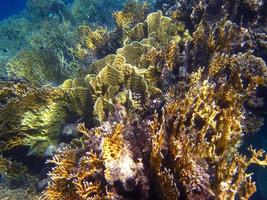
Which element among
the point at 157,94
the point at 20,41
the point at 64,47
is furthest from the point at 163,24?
the point at 20,41

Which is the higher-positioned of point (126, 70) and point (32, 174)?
point (126, 70)

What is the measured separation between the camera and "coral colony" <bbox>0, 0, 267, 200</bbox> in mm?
3184

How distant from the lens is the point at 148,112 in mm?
4516

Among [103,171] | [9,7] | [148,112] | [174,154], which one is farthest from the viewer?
[9,7]

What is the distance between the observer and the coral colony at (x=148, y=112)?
318 centimetres

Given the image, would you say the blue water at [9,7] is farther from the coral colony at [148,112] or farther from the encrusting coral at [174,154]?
the encrusting coral at [174,154]

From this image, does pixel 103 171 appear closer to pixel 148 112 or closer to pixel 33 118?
pixel 148 112

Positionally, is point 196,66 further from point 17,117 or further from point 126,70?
point 17,117

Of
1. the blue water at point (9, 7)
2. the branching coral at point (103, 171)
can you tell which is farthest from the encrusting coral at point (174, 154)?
the blue water at point (9, 7)

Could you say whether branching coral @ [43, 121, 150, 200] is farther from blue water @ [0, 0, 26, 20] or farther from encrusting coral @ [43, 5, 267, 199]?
blue water @ [0, 0, 26, 20]

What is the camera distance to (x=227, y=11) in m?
6.32

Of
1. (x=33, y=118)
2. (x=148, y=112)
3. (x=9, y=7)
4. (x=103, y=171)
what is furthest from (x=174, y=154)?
(x=9, y=7)

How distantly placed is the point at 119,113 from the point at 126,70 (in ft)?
3.49

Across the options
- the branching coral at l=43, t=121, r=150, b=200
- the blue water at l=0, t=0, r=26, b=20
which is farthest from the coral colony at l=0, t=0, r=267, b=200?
the blue water at l=0, t=0, r=26, b=20
